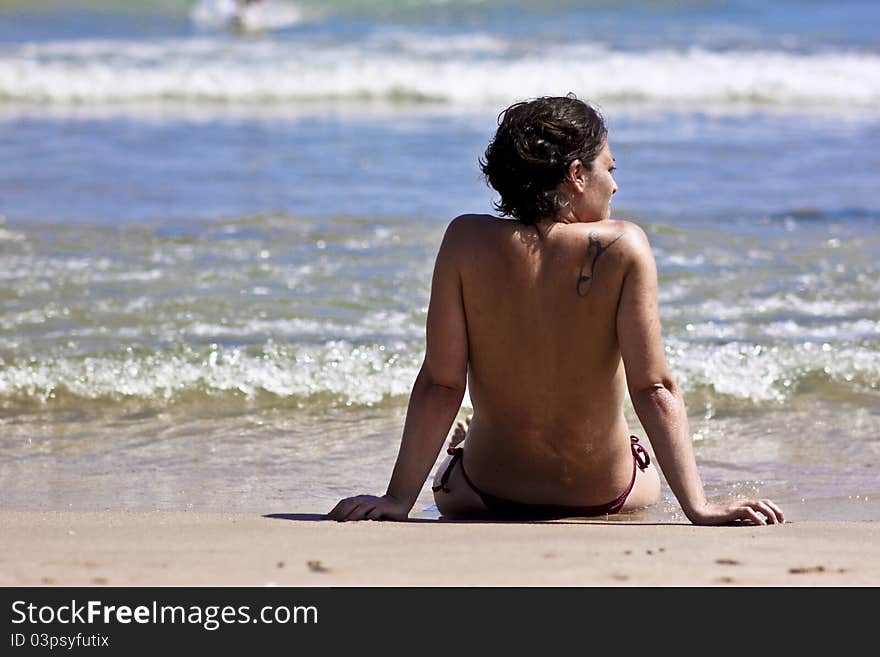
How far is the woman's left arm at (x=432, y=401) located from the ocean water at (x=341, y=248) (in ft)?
1.24

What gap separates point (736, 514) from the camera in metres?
3.01

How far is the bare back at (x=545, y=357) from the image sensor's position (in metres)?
2.97

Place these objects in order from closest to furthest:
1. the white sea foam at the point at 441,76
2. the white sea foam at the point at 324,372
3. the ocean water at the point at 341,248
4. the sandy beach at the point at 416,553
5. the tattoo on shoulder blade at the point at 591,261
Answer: the sandy beach at the point at 416,553, the tattoo on shoulder blade at the point at 591,261, the ocean water at the point at 341,248, the white sea foam at the point at 324,372, the white sea foam at the point at 441,76

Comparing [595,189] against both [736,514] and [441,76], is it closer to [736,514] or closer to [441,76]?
[736,514]

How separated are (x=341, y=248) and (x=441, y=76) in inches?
283

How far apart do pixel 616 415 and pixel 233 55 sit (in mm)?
12630

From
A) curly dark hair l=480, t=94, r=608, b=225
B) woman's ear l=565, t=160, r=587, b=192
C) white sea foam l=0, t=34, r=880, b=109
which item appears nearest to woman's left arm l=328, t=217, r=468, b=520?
curly dark hair l=480, t=94, r=608, b=225

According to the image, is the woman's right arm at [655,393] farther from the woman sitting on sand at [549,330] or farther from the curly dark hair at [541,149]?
the curly dark hair at [541,149]

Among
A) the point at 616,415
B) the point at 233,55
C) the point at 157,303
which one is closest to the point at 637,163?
the point at 157,303

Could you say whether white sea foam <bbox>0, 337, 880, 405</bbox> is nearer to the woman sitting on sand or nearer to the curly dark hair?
the woman sitting on sand

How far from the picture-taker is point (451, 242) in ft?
9.86

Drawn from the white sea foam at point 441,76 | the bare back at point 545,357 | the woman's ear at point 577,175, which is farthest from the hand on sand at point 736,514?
the white sea foam at point 441,76

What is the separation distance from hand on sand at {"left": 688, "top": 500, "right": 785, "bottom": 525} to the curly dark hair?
807 millimetres
